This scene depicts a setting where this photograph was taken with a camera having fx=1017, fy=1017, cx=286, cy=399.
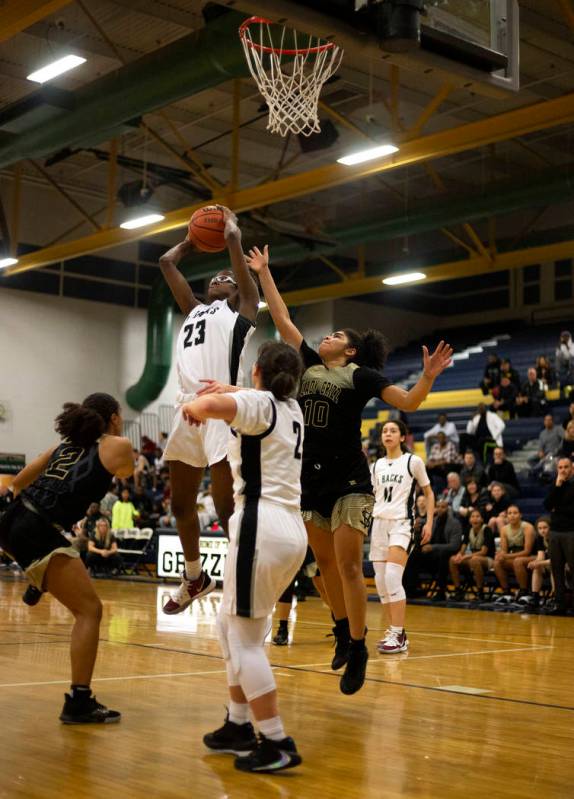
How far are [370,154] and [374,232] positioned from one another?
6741mm

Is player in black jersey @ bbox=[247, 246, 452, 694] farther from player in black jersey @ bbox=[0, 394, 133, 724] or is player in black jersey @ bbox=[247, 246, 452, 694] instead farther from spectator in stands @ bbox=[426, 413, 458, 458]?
spectator in stands @ bbox=[426, 413, 458, 458]

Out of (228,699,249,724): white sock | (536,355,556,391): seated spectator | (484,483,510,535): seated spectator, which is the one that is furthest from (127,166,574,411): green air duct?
→ (228,699,249,724): white sock

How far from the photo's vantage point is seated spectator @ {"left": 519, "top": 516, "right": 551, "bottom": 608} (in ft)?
43.4

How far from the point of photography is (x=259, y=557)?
4098 millimetres

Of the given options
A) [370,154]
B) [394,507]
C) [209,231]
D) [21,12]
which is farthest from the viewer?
[370,154]

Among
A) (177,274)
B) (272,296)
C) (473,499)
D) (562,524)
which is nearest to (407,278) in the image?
(473,499)

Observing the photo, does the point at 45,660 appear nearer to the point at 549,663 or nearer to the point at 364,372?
the point at 364,372

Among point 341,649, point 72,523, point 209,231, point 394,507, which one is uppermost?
point 209,231

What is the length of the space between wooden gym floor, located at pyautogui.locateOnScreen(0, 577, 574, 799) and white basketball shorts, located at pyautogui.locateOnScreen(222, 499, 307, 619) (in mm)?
670

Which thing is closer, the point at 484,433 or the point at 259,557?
the point at 259,557

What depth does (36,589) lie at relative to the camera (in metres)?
5.18

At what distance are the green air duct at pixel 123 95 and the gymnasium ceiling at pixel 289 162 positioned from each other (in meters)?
0.15

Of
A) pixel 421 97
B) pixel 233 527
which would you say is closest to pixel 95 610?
pixel 233 527

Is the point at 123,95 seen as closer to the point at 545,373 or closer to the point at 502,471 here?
the point at 502,471
